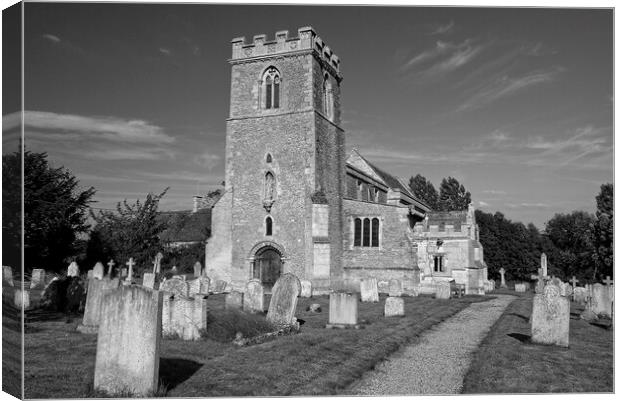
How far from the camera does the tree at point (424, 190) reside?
6091 centimetres

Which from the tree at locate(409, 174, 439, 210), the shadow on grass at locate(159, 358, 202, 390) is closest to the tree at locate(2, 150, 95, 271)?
the shadow on grass at locate(159, 358, 202, 390)

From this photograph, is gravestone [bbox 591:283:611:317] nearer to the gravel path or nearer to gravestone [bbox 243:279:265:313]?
the gravel path

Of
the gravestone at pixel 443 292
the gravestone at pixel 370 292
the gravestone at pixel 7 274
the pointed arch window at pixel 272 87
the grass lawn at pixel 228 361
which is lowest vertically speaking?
the gravestone at pixel 443 292

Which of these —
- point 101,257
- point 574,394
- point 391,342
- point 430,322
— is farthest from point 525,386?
point 101,257

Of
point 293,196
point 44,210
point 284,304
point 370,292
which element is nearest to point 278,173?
point 293,196

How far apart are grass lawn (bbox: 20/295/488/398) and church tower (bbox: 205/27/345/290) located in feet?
42.3

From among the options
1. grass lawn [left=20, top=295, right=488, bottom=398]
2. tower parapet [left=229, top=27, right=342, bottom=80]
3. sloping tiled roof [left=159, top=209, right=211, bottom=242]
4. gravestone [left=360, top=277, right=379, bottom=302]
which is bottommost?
gravestone [left=360, top=277, right=379, bottom=302]

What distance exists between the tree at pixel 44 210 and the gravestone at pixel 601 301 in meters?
15.5

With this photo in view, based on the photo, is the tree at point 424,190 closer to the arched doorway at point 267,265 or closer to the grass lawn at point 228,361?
the arched doorway at point 267,265

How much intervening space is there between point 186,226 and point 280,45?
2316cm

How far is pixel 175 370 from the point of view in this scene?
7773mm

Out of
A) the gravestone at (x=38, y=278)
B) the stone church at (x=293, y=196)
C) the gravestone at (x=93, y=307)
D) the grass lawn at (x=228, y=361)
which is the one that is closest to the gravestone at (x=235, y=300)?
the grass lawn at (x=228, y=361)

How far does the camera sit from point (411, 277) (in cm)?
2622

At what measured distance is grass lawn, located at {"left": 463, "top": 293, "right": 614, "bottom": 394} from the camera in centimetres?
774
